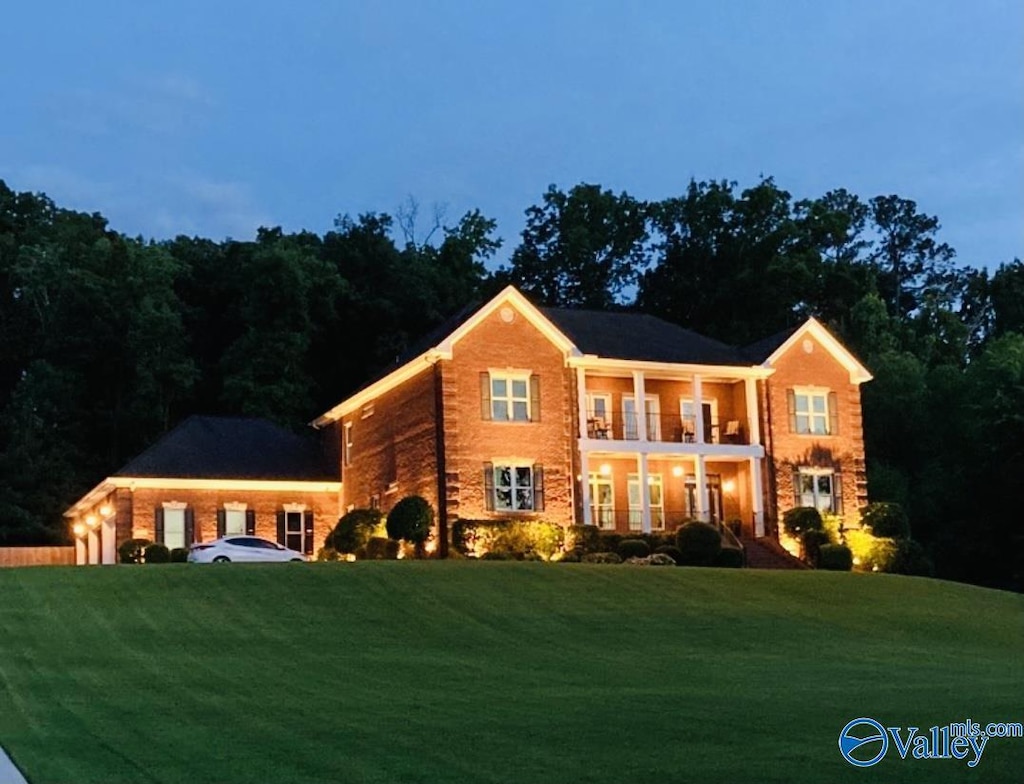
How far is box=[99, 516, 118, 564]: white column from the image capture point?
4409cm

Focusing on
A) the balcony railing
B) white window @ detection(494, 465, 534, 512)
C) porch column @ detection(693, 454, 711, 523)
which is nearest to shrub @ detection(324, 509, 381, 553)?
white window @ detection(494, 465, 534, 512)

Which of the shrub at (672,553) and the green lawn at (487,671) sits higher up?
the shrub at (672,553)

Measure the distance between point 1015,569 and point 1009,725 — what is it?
36041 mm

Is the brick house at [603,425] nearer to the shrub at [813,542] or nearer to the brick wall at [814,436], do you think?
the brick wall at [814,436]

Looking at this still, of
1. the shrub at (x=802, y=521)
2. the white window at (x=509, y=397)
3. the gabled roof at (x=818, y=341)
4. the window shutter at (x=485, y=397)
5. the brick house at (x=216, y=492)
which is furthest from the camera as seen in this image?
the gabled roof at (x=818, y=341)

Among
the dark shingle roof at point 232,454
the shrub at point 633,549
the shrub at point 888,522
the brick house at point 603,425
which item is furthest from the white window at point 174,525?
the shrub at point 888,522

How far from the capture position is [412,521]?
40.2 meters

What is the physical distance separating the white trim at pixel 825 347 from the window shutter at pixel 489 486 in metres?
10.6

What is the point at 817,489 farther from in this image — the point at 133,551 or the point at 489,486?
the point at 133,551

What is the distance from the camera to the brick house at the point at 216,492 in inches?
1735

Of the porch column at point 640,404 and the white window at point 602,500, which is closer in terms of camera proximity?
the porch column at point 640,404

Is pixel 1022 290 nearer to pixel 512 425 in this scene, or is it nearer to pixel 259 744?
pixel 512 425

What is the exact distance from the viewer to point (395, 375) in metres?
43.5

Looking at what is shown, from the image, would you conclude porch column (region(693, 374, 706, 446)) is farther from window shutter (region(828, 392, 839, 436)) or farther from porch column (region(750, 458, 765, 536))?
window shutter (region(828, 392, 839, 436))
